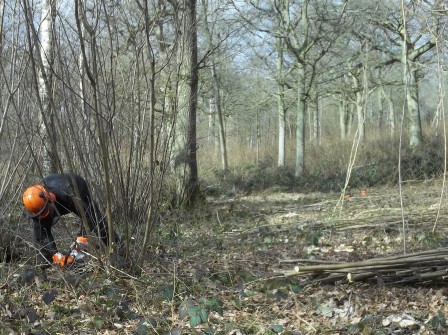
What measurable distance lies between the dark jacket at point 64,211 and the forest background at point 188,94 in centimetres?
13

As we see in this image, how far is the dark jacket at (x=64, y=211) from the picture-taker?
4.54 meters

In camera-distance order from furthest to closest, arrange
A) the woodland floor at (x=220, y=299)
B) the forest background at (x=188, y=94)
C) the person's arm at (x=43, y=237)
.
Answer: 1. the person's arm at (x=43, y=237)
2. the forest background at (x=188, y=94)
3. the woodland floor at (x=220, y=299)

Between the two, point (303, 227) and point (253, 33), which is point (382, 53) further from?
point (303, 227)

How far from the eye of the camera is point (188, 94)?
30.2 ft

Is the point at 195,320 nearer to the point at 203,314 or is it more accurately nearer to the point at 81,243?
the point at 203,314

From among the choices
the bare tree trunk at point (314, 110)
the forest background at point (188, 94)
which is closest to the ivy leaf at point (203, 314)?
the forest background at point (188, 94)

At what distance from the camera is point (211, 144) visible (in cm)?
2845

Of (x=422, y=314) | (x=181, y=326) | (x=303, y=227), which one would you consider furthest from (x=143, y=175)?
(x=303, y=227)

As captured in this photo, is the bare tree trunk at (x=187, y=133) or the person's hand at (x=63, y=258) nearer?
the person's hand at (x=63, y=258)

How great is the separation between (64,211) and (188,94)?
15.2ft

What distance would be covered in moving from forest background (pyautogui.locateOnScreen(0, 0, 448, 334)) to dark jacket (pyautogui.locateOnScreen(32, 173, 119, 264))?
0.13 metres

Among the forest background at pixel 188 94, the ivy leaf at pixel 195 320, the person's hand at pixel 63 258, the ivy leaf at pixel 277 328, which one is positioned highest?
the forest background at pixel 188 94

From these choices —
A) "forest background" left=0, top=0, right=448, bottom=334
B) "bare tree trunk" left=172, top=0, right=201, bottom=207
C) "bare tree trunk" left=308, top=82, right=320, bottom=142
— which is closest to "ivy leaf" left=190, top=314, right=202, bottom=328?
"forest background" left=0, top=0, right=448, bottom=334

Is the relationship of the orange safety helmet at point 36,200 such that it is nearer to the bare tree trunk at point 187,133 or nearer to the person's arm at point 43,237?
the person's arm at point 43,237
